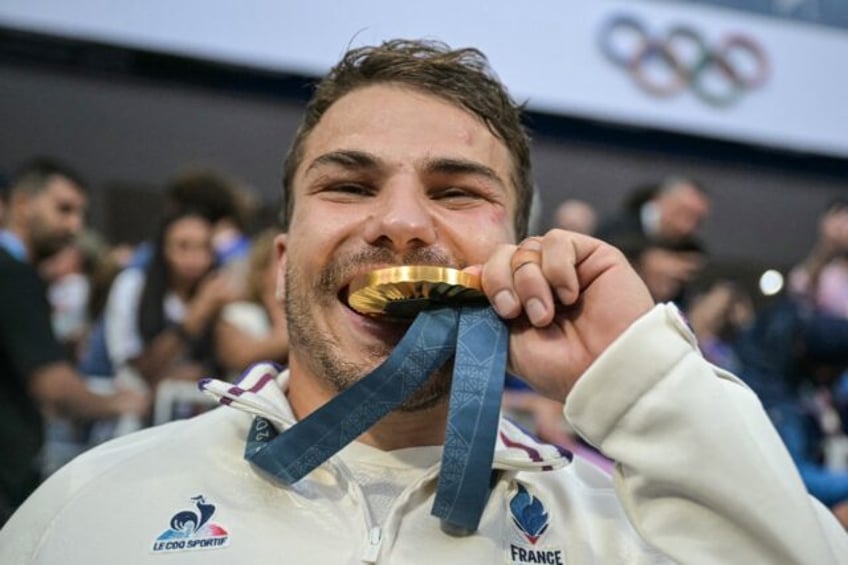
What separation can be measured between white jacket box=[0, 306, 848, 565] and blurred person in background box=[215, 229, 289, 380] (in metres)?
1.80

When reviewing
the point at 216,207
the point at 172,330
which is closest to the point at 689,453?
the point at 172,330

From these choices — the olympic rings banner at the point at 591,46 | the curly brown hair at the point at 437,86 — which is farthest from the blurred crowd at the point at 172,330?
the curly brown hair at the point at 437,86

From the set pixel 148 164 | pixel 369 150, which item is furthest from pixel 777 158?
pixel 369 150

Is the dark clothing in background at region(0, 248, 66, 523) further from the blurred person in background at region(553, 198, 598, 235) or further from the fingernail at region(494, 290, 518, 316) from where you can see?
the blurred person in background at region(553, 198, 598, 235)

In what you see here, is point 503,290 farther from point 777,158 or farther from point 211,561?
point 777,158

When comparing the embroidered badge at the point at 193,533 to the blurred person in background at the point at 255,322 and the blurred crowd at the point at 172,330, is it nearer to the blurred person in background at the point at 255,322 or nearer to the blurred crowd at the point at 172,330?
the blurred crowd at the point at 172,330

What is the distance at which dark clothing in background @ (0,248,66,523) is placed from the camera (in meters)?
2.86

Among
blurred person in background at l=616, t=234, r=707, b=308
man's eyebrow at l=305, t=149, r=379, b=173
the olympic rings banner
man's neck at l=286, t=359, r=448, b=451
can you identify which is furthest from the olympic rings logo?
man's neck at l=286, t=359, r=448, b=451

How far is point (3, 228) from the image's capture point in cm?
343

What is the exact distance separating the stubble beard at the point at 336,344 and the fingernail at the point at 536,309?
19cm

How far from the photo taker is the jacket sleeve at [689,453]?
1000 millimetres

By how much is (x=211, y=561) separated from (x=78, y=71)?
4186mm

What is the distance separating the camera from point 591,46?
5.35 metres

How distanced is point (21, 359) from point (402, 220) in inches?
78.8
